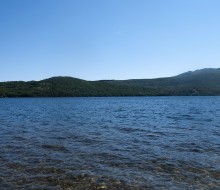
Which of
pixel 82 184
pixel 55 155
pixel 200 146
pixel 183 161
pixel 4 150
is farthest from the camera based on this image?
pixel 200 146

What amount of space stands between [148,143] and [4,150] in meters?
11.4

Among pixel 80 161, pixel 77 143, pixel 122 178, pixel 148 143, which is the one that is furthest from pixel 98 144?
pixel 122 178

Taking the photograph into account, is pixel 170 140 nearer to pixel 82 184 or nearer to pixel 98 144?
pixel 98 144

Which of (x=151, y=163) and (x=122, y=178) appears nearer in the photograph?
(x=122, y=178)

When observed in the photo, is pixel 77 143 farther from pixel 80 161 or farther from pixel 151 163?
pixel 151 163

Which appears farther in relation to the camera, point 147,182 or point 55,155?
point 55,155

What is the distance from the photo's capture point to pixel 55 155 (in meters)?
18.5

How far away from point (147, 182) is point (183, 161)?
15.4 feet

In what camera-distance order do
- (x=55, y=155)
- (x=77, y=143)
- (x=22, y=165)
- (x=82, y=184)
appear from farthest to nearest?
(x=77, y=143)
(x=55, y=155)
(x=22, y=165)
(x=82, y=184)

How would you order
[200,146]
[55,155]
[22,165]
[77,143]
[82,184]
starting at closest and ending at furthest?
1. [82,184]
2. [22,165]
3. [55,155]
4. [200,146]
5. [77,143]

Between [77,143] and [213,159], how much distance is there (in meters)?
11.1

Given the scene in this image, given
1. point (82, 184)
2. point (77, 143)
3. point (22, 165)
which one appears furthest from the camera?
point (77, 143)

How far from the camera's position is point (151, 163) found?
1631cm

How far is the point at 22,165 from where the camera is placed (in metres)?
15.8
